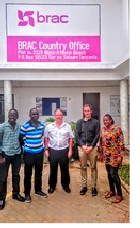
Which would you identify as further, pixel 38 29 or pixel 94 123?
pixel 38 29

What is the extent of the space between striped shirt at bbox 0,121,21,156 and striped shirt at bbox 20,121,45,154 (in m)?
0.13

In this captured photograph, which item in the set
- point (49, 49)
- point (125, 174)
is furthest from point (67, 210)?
point (49, 49)

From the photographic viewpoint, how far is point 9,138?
10.9 feet

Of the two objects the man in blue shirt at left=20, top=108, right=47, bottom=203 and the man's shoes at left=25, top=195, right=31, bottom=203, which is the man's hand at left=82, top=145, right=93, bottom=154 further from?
the man's shoes at left=25, top=195, right=31, bottom=203

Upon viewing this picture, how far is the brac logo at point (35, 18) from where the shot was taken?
745cm

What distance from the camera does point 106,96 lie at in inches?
349

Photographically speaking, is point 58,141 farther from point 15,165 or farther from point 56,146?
point 15,165

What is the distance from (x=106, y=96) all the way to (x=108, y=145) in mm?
5706

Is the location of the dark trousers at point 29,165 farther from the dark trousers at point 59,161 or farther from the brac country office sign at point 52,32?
the brac country office sign at point 52,32

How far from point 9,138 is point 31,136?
1.17 ft

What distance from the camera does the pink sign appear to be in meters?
7.38

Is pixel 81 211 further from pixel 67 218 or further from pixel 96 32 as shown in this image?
pixel 96 32

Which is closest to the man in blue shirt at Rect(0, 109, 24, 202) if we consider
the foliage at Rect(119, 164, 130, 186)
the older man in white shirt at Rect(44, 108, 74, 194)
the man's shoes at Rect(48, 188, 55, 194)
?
the older man in white shirt at Rect(44, 108, 74, 194)
